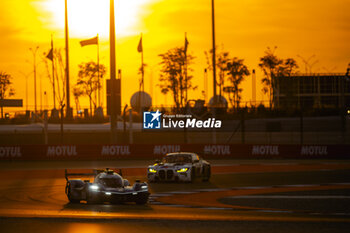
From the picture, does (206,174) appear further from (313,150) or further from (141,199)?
(313,150)

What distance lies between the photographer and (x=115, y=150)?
133 ft

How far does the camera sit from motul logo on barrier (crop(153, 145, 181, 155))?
132ft

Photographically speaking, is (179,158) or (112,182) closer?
(112,182)

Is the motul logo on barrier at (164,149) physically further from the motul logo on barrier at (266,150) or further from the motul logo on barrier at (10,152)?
the motul logo on barrier at (10,152)

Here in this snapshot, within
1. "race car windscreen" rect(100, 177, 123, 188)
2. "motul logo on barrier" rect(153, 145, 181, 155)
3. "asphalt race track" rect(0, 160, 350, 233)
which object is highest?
"race car windscreen" rect(100, 177, 123, 188)

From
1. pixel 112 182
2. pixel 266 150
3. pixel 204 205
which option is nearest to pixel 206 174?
pixel 204 205

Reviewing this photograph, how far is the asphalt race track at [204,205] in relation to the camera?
45.3 ft

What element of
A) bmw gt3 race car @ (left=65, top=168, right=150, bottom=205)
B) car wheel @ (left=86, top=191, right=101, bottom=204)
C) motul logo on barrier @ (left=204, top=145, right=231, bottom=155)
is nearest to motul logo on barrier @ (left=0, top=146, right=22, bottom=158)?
motul logo on barrier @ (left=204, top=145, right=231, bottom=155)

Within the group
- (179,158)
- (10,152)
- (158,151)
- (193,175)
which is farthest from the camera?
(158,151)

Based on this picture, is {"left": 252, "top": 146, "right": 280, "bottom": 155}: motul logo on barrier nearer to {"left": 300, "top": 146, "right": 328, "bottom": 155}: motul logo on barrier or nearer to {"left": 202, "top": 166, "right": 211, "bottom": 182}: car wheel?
{"left": 300, "top": 146, "right": 328, "bottom": 155}: motul logo on barrier

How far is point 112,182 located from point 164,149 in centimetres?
2229

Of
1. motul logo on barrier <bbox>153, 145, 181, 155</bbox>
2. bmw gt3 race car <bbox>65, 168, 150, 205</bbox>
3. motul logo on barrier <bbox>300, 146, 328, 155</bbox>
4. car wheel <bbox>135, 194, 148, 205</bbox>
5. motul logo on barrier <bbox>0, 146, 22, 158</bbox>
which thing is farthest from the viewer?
motul logo on barrier <bbox>300, 146, 328, 155</bbox>

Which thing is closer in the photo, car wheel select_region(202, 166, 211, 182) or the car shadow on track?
the car shadow on track

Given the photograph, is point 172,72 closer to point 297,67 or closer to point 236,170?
point 297,67
